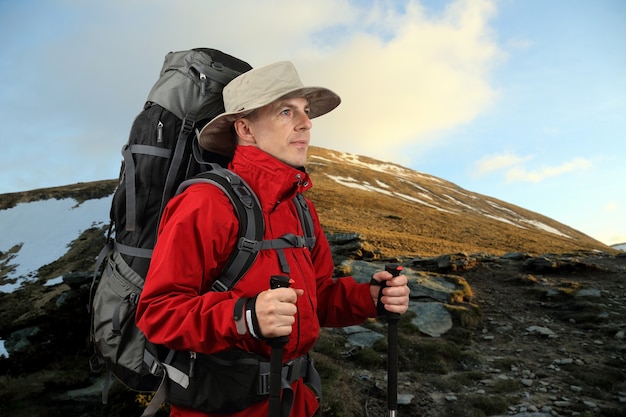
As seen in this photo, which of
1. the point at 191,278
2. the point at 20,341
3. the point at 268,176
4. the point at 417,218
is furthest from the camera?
the point at 417,218

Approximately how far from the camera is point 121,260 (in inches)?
132

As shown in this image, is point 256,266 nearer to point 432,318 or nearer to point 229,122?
point 229,122

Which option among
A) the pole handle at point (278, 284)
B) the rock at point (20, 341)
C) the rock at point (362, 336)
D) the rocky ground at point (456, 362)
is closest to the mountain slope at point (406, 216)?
the rocky ground at point (456, 362)

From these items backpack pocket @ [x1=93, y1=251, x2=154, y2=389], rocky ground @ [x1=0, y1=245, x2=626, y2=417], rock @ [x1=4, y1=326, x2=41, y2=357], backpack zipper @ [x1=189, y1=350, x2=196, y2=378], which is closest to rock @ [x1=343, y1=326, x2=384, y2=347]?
rocky ground @ [x1=0, y1=245, x2=626, y2=417]

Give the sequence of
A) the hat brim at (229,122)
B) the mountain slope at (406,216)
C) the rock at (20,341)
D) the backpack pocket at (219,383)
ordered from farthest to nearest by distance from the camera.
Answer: the mountain slope at (406,216), the rock at (20,341), the hat brim at (229,122), the backpack pocket at (219,383)

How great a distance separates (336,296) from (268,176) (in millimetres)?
1349

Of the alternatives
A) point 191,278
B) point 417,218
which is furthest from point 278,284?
point 417,218

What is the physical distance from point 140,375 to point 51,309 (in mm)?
9841

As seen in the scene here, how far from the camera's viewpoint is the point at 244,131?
10.9 ft

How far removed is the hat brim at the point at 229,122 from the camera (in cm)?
324

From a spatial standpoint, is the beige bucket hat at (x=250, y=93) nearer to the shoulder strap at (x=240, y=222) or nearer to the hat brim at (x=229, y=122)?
Result: the hat brim at (x=229, y=122)

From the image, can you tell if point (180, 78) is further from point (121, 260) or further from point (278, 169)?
point (121, 260)

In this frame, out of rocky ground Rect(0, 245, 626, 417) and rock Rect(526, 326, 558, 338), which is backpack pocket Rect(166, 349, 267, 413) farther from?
rock Rect(526, 326, 558, 338)

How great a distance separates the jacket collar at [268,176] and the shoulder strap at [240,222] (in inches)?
5.0
